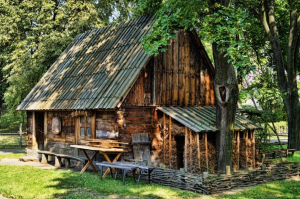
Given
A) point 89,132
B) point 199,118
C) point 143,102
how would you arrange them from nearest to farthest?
point 199,118 < point 143,102 < point 89,132

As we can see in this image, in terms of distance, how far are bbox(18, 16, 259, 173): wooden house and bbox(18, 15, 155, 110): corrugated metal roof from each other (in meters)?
0.07

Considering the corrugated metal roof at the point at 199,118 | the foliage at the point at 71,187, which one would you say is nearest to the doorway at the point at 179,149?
the corrugated metal roof at the point at 199,118

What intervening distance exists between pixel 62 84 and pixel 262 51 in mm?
19243

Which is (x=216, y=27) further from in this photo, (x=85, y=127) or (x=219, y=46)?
(x=85, y=127)

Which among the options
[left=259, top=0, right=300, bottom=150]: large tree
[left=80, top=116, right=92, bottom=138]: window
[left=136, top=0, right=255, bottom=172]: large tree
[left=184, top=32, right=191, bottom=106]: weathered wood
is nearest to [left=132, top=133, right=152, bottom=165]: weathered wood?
[left=80, top=116, right=92, bottom=138]: window

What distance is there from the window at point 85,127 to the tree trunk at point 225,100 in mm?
6513

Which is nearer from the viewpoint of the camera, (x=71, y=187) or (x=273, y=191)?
(x=273, y=191)

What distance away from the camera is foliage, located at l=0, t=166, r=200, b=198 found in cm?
1198

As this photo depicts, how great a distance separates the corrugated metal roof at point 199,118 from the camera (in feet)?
51.5

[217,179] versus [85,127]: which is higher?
[85,127]

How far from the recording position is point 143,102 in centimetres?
1716

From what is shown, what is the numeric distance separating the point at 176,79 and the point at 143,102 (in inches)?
98.3

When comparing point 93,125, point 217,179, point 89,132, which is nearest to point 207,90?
point 93,125

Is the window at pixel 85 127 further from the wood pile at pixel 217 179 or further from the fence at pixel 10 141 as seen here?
the fence at pixel 10 141
